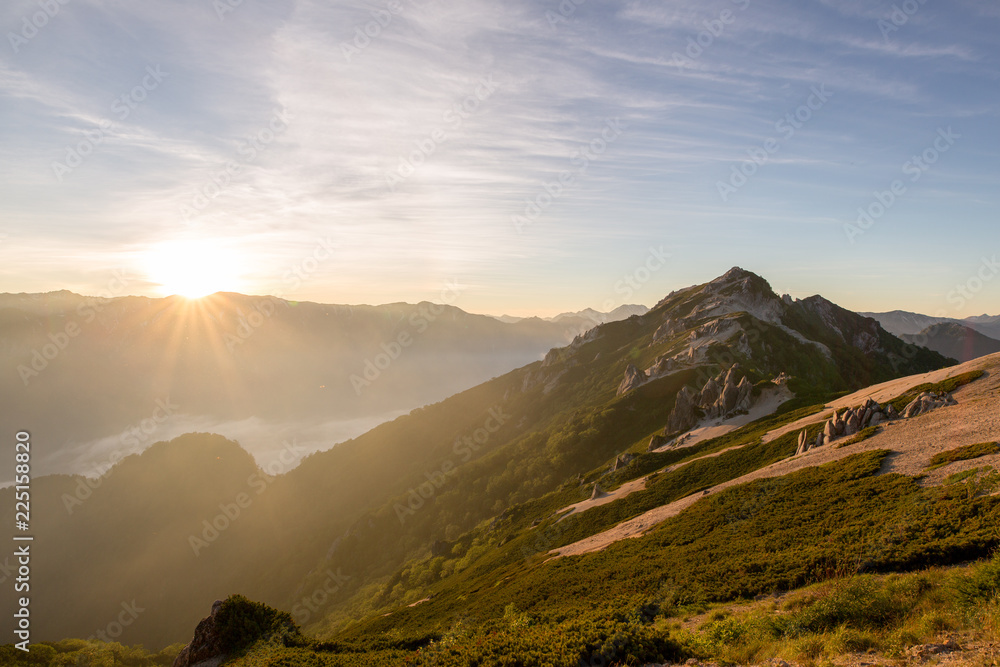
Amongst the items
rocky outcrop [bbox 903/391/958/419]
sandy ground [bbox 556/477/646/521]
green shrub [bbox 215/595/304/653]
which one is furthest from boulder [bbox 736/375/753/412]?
green shrub [bbox 215/595/304/653]

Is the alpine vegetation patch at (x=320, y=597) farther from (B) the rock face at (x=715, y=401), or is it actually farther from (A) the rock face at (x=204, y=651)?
(B) the rock face at (x=715, y=401)

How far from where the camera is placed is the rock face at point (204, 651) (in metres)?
35.6

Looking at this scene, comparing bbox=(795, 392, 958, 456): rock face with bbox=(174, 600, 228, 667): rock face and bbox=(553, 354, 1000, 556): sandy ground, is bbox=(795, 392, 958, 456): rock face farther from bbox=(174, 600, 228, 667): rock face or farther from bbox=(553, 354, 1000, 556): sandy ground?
bbox=(174, 600, 228, 667): rock face

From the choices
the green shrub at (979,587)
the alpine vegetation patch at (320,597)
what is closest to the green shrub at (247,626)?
the green shrub at (979,587)

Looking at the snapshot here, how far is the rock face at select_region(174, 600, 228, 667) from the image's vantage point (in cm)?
3556

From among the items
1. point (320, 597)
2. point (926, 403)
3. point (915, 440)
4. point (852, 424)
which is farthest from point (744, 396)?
point (320, 597)

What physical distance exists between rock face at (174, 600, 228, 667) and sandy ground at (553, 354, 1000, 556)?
34555 millimetres

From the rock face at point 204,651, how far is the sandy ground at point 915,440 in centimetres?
3455

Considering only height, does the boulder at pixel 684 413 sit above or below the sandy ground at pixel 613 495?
above

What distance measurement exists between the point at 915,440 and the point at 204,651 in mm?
62900

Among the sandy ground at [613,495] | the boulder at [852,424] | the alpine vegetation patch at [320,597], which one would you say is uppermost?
the boulder at [852,424]

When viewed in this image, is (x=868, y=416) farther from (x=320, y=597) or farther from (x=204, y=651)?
(x=320, y=597)

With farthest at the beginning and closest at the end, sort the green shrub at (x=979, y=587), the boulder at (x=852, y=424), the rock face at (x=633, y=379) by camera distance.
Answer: the rock face at (x=633, y=379), the boulder at (x=852, y=424), the green shrub at (x=979, y=587)

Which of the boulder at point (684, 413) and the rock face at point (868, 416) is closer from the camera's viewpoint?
the rock face at point (868, 416)
